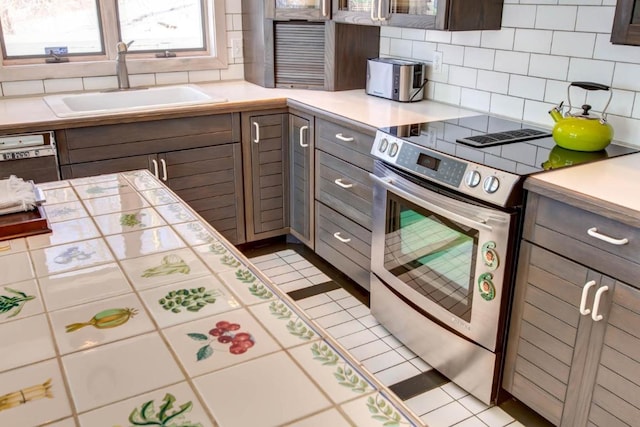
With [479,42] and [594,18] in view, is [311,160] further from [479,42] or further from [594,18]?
[594,18]

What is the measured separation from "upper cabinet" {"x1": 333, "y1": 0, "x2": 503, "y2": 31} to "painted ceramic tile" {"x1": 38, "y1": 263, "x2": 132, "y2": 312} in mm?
1892

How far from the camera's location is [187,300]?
3.41 feet

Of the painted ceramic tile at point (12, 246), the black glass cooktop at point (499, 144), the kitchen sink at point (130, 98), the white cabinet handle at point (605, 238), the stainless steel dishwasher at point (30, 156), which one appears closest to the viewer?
the painted ceramic tile at point (12, 246)

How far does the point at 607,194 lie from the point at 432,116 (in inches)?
46.3

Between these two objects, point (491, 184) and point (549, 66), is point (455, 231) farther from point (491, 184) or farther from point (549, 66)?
point (549, 66)

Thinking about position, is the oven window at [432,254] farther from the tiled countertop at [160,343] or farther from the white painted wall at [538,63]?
the tiled countertop at [160,343]

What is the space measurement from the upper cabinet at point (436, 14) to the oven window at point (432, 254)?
801mm

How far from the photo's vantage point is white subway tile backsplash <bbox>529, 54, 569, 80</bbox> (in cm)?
244

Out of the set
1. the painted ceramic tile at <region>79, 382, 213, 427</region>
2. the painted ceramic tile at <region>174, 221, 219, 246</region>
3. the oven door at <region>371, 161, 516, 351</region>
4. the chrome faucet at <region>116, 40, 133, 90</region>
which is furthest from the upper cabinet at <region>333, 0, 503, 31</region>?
the painted ceramic tile at <region>79, 382, 213, 427</region>

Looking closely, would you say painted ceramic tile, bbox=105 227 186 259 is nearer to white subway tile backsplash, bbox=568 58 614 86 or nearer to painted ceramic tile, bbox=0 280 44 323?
painted ceramic tile, bbox=0 280 44 323

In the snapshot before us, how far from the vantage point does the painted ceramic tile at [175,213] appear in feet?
4.65

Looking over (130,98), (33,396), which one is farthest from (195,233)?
(130,98)

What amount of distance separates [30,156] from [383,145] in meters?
1.58

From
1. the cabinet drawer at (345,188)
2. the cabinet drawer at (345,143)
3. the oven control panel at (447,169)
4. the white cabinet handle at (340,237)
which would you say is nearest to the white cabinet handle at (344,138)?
the cabinet drawer at (345,143)
